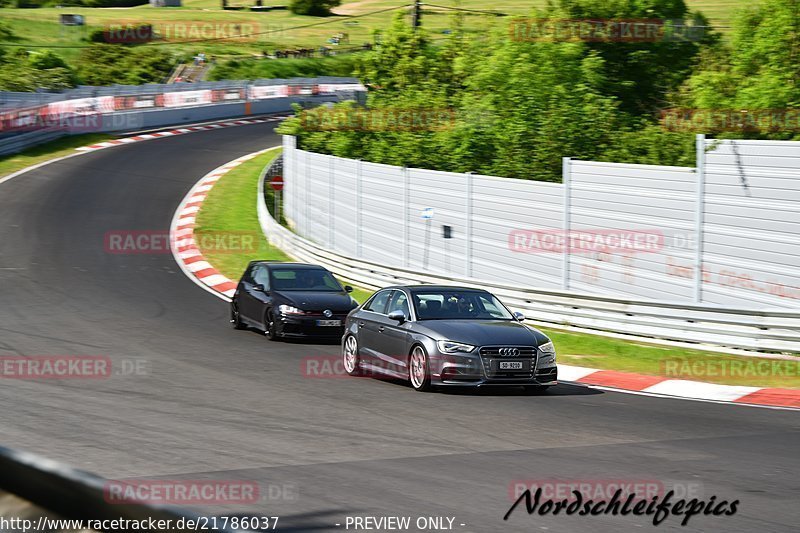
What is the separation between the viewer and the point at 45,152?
43.7m

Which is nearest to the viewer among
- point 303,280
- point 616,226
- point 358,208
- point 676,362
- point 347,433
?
point 347,433

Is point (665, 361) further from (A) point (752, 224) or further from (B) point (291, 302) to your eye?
(B) point (291, 302)

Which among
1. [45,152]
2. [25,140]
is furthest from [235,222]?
[25,140]

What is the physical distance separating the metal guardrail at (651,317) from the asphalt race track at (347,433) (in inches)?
145

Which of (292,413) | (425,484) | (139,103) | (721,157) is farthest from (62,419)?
(139,103)

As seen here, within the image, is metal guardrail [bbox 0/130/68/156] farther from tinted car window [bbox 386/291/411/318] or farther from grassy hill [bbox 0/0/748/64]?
grassy hill [bbox 0/0/748/64]

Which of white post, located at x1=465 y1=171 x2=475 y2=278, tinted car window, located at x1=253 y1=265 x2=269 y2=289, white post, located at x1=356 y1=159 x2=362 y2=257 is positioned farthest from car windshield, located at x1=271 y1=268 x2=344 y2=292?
white post, located at x1=356 y1=159 x2=362 y2=257

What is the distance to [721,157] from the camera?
1731 centimetres

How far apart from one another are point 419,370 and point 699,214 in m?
6.51

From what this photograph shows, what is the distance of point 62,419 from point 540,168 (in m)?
17.9

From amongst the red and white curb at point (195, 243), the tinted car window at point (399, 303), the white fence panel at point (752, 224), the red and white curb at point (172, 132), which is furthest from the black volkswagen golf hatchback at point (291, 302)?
the red and white curb at point (172, 132)

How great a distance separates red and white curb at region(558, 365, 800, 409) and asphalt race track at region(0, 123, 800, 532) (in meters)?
0.69

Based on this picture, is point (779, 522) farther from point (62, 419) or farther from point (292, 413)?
point (62, 419)

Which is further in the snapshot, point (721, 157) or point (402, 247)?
point (402, 247)
